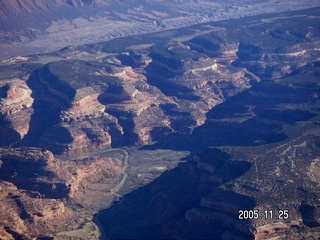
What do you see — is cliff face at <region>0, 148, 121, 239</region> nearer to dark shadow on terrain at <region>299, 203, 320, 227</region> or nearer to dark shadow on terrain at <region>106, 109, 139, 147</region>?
dark shadow on terrain at <region>106, 109, 139, 147</region>

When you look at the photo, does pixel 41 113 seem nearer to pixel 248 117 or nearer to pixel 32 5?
pixel 248 117

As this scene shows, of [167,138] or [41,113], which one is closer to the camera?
[167,138]

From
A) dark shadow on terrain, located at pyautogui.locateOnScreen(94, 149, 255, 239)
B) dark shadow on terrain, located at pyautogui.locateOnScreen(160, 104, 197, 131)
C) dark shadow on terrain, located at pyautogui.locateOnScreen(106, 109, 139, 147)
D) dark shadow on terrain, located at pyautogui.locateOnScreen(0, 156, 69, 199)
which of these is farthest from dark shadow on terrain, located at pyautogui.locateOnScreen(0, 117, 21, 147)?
dark shadow on terrain, located at pyautogui.locateOnScreen(94, 149, 255, 239)

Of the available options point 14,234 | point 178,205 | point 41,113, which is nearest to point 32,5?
point 41,113

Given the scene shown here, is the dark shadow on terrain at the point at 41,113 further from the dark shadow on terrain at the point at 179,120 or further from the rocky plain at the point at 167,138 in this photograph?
the dark shadow on terrain at the point at 179,120

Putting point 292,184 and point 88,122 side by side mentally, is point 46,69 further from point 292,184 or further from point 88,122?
point 292,184

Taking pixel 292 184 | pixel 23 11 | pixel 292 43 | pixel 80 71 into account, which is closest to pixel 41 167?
pixel 292 184
